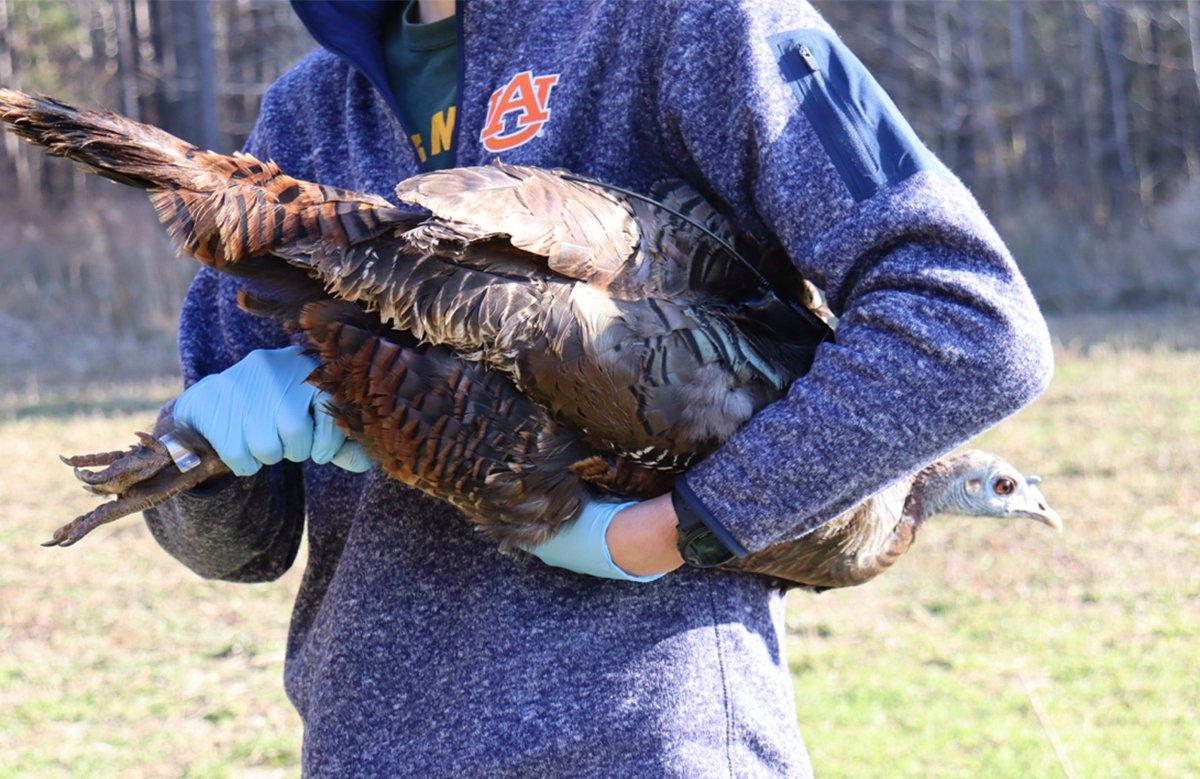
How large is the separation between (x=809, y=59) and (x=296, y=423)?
0.99 metres

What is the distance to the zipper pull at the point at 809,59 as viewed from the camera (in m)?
1.71

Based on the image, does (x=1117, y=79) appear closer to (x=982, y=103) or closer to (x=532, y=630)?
(x=982, y=103)

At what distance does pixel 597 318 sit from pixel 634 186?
25 centimetres

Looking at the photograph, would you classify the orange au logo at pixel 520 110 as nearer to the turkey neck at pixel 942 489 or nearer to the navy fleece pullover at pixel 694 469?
the navy fleece pullover at pixel 694 469

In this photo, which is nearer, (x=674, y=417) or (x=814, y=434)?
(x=814, y=434)

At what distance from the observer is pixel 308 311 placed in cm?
194

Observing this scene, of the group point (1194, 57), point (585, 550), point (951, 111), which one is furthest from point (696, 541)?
point (951, 111)

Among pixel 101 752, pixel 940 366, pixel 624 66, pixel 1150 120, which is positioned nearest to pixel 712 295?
pixel 624 66

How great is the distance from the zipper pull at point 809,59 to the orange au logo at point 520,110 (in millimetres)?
440

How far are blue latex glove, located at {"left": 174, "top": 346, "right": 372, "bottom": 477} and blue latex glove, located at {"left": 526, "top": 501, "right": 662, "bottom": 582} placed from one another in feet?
1.32

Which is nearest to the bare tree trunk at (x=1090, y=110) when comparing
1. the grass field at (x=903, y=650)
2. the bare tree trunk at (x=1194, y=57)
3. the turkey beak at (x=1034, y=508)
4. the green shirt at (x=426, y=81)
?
the bare tree trunk at (x=1194, y=57)

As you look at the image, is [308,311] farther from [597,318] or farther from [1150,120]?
[1150,120]

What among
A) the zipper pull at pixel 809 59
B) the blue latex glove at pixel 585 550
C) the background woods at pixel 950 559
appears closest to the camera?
the zipper pull at pixel 809 59

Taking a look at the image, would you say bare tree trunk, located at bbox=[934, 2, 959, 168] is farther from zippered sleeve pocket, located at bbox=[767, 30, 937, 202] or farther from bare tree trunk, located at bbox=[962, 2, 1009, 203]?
zippered sleeve pocket, located at bbox=[767, 30, 937, 202]
